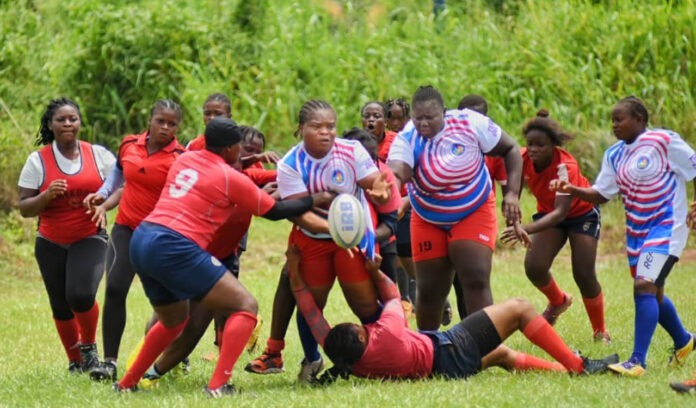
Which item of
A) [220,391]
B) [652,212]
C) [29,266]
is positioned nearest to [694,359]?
[652,212]

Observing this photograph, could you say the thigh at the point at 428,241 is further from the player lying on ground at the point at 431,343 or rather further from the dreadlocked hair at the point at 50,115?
the dreadlocked hair at the point at 50,115

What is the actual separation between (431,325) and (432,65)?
11680mm

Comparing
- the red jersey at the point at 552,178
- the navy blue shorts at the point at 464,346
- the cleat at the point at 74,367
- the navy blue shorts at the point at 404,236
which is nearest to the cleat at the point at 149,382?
the cleat at the point at 74,367

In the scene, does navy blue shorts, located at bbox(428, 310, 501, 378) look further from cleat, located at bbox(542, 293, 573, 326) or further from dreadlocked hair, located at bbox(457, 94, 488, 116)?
dreadlocked hair, located at bbox(457, 94, 488, 116)

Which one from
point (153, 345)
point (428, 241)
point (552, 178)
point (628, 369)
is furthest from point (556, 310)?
point (153, 345)

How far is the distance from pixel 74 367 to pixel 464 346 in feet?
11.3

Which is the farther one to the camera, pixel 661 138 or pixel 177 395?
pixel 661 138

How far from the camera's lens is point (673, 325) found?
902 cm

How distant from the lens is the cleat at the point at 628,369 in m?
8.22

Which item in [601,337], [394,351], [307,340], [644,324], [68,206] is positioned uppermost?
[68,206]

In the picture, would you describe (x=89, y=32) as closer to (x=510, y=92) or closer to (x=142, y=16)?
(x=142, y=16)

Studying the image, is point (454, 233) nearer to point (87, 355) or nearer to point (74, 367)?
point (87, 355)

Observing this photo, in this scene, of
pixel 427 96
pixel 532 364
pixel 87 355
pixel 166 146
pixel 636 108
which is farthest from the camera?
pixel 87 355

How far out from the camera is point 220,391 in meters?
8.05
